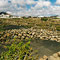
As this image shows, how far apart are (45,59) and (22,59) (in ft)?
6.57

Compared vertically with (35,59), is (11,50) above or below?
above

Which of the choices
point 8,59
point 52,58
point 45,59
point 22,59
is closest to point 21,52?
point 22,59

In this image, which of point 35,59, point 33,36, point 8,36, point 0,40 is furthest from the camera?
point 33,36

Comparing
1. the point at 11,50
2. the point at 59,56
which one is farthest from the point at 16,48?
the point at 59,56

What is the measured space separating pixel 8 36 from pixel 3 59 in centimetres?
1137

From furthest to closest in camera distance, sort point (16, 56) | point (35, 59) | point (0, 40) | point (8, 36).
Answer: point (8, 36)
point (0, 40)
point (35, 59)
point (16, 56)

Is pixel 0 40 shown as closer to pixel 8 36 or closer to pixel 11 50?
pixel 8 36

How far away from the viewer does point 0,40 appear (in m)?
17.5

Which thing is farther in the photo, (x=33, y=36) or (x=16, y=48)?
(x=33, y=36)

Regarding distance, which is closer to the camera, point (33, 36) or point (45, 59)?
point (45, 59)

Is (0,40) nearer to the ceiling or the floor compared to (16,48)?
nearer to the floor

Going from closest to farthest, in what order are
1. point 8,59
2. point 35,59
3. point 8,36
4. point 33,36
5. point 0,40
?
point 8,59
point 35,59
point 0,40
point 8,36
point 33,36

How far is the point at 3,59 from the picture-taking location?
873 centimetres

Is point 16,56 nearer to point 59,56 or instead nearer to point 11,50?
point 11,50
